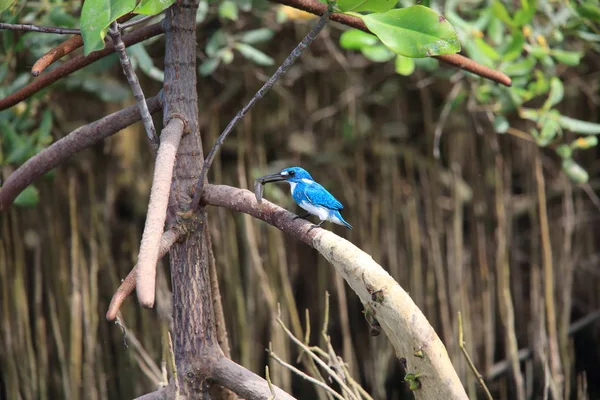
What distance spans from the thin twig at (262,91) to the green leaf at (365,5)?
0.09 ft

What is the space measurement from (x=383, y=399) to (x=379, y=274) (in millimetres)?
1865

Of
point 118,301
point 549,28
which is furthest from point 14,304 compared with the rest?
point 549,28

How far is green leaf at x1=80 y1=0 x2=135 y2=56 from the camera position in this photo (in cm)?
74

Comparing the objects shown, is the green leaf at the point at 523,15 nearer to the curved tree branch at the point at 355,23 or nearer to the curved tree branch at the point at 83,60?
the curved tree branch at the point at 355,23

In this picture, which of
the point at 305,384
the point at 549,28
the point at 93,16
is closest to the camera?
the point at 93,16

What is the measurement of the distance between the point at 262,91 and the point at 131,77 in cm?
17

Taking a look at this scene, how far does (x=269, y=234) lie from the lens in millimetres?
2369

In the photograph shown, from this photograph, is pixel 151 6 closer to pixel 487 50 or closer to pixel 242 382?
pixel 242 382

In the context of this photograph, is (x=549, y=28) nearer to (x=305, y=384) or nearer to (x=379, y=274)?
(x=379, y=274)

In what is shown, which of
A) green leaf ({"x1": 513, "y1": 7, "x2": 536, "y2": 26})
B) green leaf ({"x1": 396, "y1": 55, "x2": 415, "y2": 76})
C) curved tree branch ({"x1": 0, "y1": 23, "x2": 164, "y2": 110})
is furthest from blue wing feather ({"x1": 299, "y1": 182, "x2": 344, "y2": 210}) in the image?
green leaf ({"x1": 513, "y1": 7, "x2": 536, "y2": 26})

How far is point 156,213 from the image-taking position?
2.59ft

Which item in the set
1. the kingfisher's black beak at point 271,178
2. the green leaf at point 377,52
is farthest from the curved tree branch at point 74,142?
the green leaf at point 377,52

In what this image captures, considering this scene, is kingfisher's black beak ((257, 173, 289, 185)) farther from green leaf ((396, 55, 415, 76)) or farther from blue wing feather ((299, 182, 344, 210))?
green leaf ((396, 55, 415, 76))

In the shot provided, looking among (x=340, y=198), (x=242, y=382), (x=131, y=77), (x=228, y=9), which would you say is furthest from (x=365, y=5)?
(x=340, y=198)
